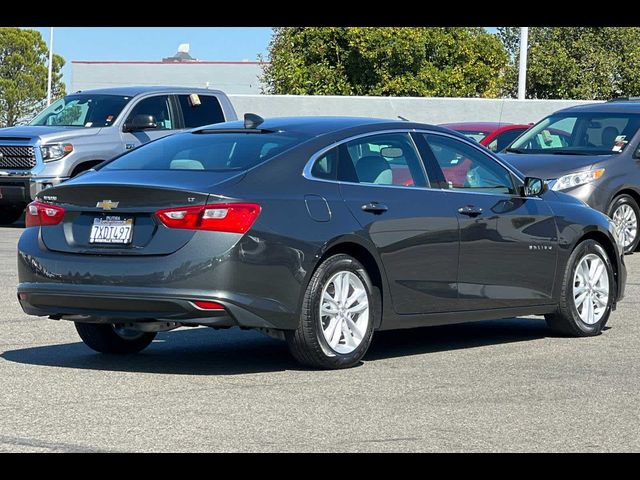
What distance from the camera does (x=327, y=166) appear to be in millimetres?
9156

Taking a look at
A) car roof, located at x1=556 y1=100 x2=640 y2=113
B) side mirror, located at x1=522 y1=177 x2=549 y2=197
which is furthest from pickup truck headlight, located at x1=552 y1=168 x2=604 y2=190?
side mirror, located at x1=522 y1=177 x2=549 y2=197

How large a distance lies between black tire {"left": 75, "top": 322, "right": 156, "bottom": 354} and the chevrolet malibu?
0.01 metres

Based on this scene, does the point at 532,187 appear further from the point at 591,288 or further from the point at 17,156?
the point at 17,156

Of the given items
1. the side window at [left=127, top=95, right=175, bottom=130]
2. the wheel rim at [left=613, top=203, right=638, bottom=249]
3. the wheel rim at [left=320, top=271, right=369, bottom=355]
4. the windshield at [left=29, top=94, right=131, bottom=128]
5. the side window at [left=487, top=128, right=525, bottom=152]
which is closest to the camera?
the wheel rim at [left=320, top=271, right=369, bottom=355]

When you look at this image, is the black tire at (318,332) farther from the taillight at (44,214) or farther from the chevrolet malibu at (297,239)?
the taillight at (44,214)

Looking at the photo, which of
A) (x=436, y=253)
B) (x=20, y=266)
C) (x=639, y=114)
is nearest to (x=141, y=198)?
(x=20, y=266)

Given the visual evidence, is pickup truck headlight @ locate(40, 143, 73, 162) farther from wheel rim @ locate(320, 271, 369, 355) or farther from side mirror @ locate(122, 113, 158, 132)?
wheel rim @ locate(320, 271, 369, 355)

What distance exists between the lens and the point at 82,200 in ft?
28.7

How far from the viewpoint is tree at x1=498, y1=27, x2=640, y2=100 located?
182 feet

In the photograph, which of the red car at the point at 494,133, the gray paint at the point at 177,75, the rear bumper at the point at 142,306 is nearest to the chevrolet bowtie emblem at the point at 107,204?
the rear bumper at the point at 142,306

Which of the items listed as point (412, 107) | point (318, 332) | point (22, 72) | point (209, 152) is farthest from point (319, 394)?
point (22, 72)

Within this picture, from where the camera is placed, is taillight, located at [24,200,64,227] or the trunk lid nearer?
the trunk lid
